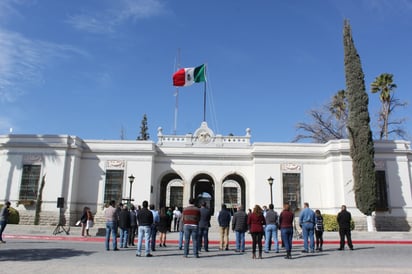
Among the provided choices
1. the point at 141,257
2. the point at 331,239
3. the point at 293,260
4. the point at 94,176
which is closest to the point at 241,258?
the point at 293,260

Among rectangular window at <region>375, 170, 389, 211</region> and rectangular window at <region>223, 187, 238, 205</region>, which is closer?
rectangular window at <region>375, 170, 389, 211</region>

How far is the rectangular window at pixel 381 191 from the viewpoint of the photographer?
22.7 meters

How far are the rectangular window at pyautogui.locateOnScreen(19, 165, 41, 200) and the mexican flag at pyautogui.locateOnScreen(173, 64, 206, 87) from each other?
12.0m

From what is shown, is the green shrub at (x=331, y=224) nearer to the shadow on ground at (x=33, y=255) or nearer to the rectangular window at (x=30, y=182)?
the shadow on ground at (x=33, y=255)

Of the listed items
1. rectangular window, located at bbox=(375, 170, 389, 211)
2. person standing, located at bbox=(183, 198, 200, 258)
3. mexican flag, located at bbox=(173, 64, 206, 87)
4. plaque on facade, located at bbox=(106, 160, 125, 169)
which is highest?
mexican flag, located at bbox=(173, 64, 206, 87)

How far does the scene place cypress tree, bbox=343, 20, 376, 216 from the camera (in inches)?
820

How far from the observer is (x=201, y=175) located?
85.4ft

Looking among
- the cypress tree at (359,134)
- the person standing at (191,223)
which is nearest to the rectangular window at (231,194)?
the cypress tree at (359,134)

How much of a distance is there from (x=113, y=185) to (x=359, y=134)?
640 inches

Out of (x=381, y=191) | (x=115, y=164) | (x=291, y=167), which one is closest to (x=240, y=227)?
(x=291, y=167)

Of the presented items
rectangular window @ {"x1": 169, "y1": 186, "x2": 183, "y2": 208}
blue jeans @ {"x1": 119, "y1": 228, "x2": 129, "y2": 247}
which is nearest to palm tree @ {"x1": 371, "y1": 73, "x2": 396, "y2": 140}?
rectangular window @ {"x1": 169, "y1": 186, "x2": 183, "y2": 208}

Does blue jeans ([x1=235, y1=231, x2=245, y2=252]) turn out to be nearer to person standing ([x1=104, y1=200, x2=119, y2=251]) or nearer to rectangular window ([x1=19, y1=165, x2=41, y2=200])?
person standing ([x1=104, y1=200, x2=119, y2=251])

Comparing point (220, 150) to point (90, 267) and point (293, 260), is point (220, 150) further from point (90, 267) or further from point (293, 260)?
point (90, 267)

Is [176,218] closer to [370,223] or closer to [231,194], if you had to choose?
[370,223]
